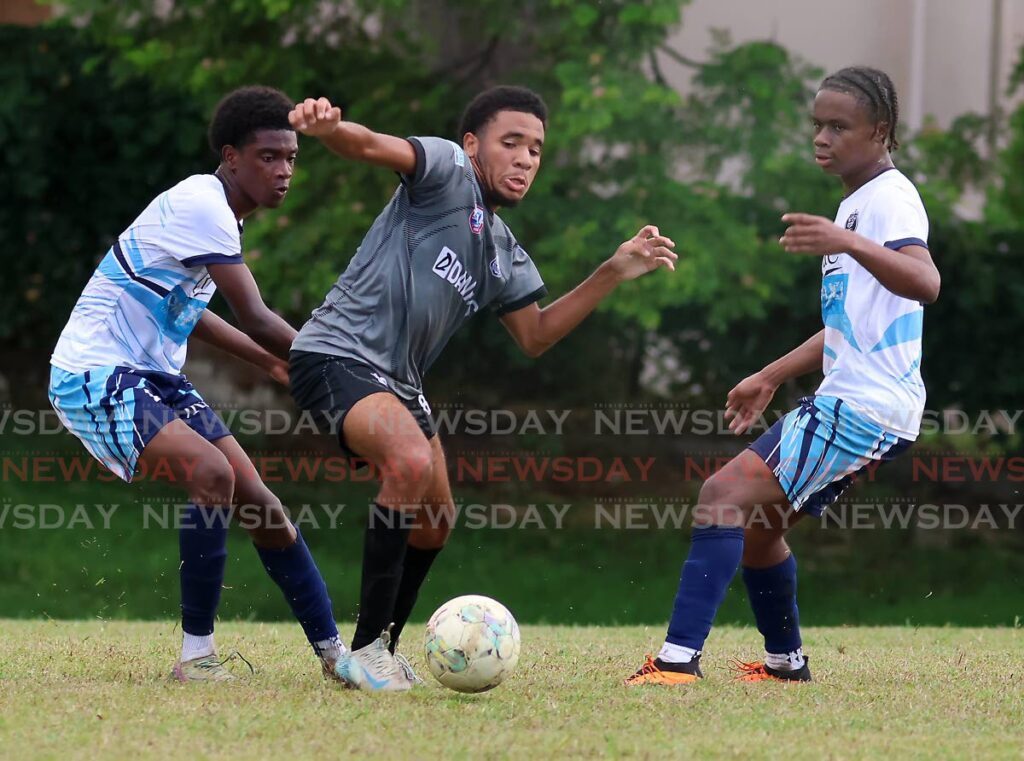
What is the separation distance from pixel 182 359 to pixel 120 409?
0.41 m

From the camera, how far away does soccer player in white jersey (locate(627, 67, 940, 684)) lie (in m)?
5.14

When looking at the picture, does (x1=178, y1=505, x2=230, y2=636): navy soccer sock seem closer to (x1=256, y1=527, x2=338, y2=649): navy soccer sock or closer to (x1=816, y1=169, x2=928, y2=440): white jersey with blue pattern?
(x1=256, y1=527, x2=338, y2=649): navy soccer sock

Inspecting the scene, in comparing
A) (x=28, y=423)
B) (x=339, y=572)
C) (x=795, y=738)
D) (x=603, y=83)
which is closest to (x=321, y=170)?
(x=603, y=83)

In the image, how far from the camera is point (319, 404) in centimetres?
507

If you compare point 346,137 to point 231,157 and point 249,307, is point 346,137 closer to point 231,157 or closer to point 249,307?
point 249,307

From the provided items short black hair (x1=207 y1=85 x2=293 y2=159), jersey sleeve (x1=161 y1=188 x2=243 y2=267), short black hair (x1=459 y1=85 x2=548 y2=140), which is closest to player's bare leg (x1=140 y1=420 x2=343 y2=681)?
jersey sleeve (x1=161 y1=188 x2=243 y2=267)

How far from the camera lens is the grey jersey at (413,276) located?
16.9 feet

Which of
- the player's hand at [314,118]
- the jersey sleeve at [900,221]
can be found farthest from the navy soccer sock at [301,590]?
the jersey sleeve at [900,221]

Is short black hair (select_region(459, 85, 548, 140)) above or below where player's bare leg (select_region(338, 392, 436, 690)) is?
above

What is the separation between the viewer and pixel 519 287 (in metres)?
5.62

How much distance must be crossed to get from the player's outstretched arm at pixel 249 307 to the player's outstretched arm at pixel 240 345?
0.07 meters

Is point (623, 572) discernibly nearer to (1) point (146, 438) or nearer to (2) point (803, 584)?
(2) point (803, 584)

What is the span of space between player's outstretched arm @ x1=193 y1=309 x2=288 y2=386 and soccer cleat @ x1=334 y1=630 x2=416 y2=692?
1.05 metres

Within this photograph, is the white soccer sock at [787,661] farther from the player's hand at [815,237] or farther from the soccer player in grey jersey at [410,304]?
the player's hand at [815,237]
